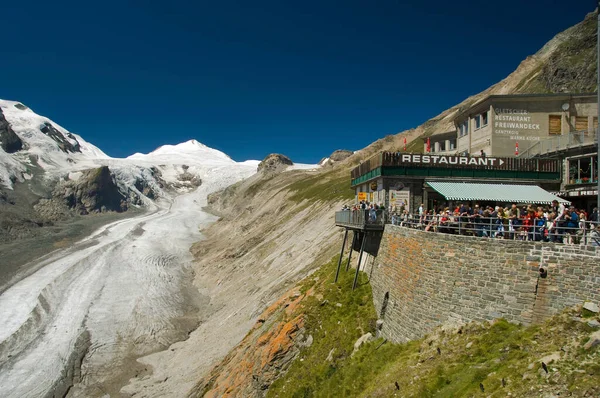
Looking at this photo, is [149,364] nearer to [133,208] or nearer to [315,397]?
[315,397]

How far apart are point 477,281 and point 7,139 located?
18234 cm

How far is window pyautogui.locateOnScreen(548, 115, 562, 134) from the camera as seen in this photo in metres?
27.2

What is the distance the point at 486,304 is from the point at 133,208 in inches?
6744

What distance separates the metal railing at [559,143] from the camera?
2512 centimetres

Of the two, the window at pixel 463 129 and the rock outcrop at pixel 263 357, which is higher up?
the window at pixel 463 129

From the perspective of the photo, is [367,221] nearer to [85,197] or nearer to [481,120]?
[481,120]

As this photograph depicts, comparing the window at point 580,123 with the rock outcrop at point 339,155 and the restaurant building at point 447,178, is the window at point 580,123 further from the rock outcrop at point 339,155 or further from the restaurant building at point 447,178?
the rock outcrop at point 339,155

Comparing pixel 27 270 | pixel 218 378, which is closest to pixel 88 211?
pixel 27 270

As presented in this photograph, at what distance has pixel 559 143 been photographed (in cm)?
2583

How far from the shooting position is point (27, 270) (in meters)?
66.4

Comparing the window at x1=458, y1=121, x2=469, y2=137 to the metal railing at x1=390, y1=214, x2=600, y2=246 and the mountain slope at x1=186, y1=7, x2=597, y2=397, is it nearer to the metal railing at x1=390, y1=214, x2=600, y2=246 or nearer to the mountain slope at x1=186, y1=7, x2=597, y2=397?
the mountain slope at x1=186, y1=7, x2=597, y2=397

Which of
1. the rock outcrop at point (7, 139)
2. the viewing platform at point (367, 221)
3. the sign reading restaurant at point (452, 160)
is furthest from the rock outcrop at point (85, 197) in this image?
the sign reading restaurant at point (452, 160)

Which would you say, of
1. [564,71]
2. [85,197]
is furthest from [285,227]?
[85,197]

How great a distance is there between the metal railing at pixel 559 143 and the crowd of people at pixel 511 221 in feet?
15.6
